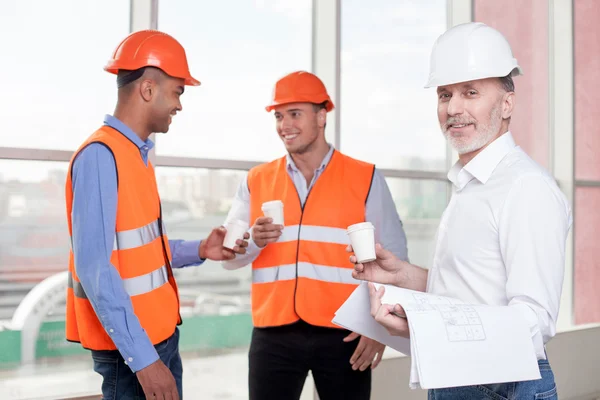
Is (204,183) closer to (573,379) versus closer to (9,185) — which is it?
(9,185)

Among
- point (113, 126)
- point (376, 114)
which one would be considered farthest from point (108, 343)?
point (376, 114)

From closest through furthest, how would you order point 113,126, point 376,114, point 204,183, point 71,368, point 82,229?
1. point 82,229
2. point 113,126
3. point 71,368
4. point 204,183
5. point 376,114

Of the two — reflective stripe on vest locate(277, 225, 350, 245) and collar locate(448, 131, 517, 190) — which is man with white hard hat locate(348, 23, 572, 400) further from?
reflective stripe on vest locate(277, 225, 350, 245)

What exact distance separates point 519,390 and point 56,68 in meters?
2.44

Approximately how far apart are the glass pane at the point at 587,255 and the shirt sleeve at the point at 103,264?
14.4 ft

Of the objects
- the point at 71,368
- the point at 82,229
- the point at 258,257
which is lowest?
the point at 71,368

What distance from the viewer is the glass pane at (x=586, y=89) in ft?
16.7

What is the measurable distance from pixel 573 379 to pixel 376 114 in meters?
2.62

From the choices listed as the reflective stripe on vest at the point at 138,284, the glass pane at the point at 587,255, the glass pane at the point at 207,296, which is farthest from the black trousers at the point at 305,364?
the glass pane at the point at 587,255

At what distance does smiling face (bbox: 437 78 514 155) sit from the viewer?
1480 mm

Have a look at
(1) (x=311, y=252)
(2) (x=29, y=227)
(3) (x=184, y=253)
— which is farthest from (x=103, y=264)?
(2) (x=29, y=227)

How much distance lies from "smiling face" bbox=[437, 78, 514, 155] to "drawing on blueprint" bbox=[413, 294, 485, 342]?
45 centimetres

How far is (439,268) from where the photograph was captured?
152 cm

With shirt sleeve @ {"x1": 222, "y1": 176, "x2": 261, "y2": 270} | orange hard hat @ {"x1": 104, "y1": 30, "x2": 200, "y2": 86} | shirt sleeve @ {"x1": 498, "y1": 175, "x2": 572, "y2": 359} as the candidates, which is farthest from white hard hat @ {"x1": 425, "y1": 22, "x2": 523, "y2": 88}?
shirt sleeve @ {"x1": 222, "y1": 176, "x2": 261, "y2": 270}
